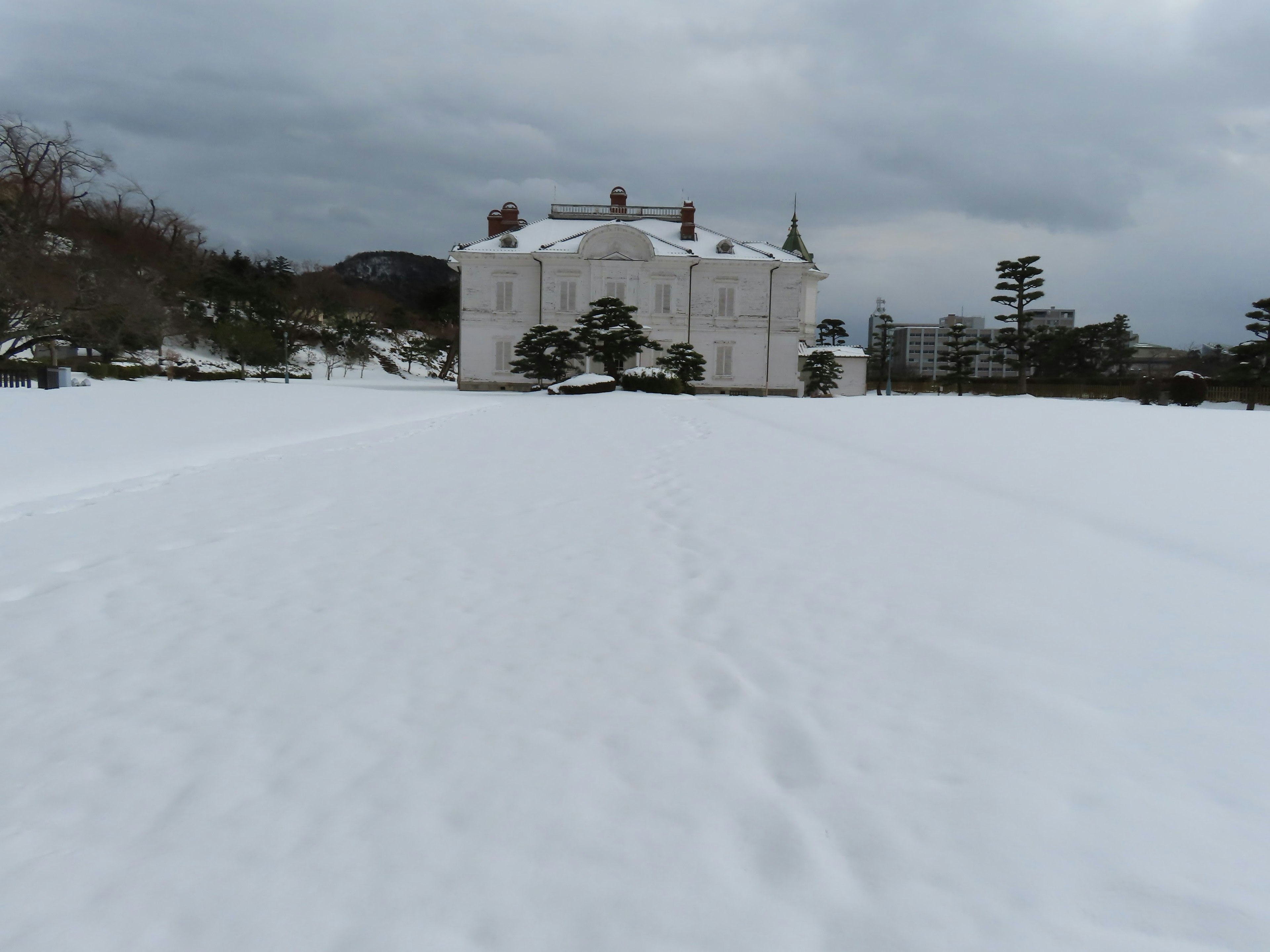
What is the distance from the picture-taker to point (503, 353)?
3688 cm

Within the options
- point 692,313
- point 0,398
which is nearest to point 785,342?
point 692,313

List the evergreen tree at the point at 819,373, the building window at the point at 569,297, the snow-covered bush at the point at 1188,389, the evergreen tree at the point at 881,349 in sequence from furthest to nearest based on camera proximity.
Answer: the evergreen tree at the point at 881,349
the evergreen tree at the point at 819,373
the building window at the point at 569,297
the snow-covered bush at the point at 1188,389

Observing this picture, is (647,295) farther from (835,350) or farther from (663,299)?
(835,350)

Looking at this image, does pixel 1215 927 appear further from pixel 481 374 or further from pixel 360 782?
pixel 481 374

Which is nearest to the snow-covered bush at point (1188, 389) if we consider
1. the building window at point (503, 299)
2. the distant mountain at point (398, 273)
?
the building window at point (503, 299)

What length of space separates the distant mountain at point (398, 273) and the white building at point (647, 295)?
143ft

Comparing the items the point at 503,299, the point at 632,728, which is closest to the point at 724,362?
the point at 503,299

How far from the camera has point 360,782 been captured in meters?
2.40

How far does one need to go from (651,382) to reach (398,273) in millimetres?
70482

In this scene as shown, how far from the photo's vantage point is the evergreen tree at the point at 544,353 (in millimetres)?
33250

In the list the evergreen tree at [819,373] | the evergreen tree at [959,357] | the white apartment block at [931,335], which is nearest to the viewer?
the evergreen tree at [819,373]

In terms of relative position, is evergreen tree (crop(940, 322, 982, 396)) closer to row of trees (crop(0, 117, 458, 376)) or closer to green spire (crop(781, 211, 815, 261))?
green spire (crop(781, 211, 815, 261))

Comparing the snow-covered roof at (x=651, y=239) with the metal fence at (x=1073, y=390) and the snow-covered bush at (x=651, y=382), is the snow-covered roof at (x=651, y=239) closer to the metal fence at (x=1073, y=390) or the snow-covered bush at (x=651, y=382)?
the snow-covered bush at (x=651, y=382)

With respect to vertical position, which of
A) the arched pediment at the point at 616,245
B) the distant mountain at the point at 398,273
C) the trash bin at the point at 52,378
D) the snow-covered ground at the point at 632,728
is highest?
the distant mountain at the point at 398,273
